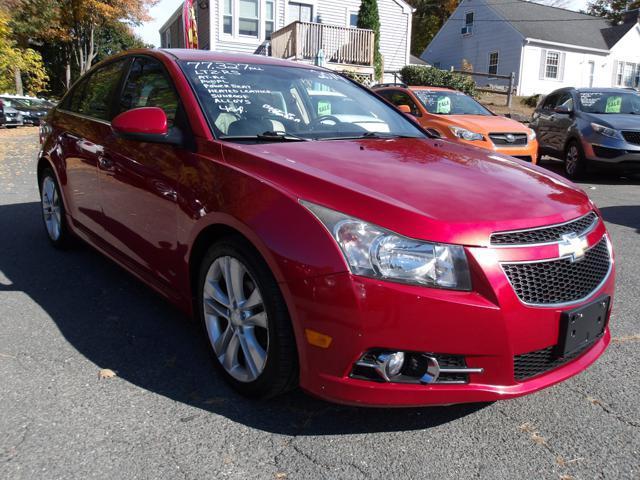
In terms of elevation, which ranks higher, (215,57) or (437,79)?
(437,79)

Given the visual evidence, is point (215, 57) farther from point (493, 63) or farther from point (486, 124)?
point (493, 63)

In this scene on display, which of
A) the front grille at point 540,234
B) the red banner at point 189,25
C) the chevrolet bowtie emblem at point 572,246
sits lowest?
the chevrolet bowtie emblem at point 572,246

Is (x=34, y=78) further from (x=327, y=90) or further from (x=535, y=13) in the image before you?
(x=327, y=90)

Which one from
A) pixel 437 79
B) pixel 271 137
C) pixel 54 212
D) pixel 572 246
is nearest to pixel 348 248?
pixel 572 246

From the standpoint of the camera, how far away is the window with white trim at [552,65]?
3256 cm

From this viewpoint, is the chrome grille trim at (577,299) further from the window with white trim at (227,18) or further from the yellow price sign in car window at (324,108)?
the window with white trim at (227,18)

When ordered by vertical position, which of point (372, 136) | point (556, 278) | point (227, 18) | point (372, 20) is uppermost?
point (372, 20)

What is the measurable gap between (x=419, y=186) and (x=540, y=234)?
519 mm

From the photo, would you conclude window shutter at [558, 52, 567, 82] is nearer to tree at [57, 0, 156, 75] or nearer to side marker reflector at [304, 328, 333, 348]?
tree at [57, 0, 156, 75]

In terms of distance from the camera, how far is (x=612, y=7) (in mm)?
49250

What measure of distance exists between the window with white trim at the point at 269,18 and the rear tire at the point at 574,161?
15072 mm

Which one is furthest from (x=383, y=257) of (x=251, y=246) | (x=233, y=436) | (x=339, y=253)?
(x=233, y=436)

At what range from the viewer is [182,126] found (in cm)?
313

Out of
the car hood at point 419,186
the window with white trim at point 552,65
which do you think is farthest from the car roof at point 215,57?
the window with white trim at point 552,65
